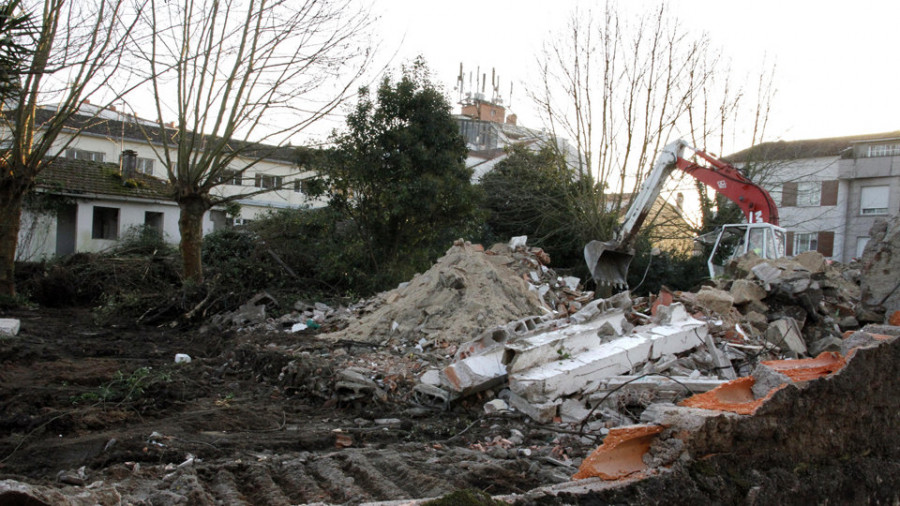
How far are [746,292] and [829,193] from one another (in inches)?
1155

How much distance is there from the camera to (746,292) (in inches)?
408

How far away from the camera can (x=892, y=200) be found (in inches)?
1298

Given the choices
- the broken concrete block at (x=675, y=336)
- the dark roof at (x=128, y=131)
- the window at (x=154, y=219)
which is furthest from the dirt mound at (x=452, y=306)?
the window at (x=154, y=219)

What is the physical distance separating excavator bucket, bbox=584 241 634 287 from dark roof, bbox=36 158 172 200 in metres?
15.2

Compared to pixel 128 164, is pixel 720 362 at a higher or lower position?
lower

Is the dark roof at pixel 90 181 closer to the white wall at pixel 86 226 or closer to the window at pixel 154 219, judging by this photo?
the white wall at pixel 86 226

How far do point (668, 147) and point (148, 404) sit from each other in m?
11.1

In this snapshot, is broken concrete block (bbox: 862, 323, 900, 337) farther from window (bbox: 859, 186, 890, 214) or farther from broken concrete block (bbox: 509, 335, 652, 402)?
window (bbox: 859, 186, 890, 214)

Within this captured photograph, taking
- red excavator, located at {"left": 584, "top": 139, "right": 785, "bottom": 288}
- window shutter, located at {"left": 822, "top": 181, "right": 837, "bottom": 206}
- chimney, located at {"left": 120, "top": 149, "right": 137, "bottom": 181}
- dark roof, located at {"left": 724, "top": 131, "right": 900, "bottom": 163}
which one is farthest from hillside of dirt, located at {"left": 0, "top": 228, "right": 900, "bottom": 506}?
window shutter, located at {"left": 822, "top": 181, "right": 837, "bottom": 206}

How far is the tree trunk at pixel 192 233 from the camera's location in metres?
13.9

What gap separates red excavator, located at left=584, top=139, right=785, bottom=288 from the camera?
12.4 metres

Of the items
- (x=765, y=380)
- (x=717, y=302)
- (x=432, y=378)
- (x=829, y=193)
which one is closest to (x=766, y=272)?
(x=717, y=302)

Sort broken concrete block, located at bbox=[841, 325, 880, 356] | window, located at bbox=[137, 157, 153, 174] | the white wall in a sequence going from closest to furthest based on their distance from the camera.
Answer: broken concrete block, located at bbox=[841, 325, 880, 356], the white wall, window, located at bbox=[137, 157, 153, 174]

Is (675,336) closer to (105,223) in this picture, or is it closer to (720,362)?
(720,362)
